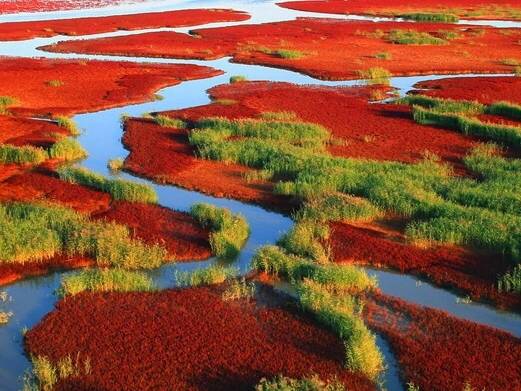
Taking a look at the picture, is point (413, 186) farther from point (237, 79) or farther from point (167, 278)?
point (237, 79)

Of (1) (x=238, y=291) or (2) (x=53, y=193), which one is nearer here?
(1) (x=238, y=291)

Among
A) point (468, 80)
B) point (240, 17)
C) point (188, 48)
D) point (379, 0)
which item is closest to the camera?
point (468, 80)

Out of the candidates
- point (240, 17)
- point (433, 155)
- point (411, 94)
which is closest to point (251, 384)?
point (433, 155)

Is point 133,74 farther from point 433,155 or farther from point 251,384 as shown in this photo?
point 251,384

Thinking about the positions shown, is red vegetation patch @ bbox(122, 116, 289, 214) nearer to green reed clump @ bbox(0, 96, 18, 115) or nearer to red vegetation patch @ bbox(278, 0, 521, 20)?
green reed clump @ bbox(0, 96, 18, 115)

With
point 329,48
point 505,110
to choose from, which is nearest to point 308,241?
point 505,110

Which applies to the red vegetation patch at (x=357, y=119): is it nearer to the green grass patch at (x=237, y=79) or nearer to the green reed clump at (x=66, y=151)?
the green grass patch at (x=237, y=79)
